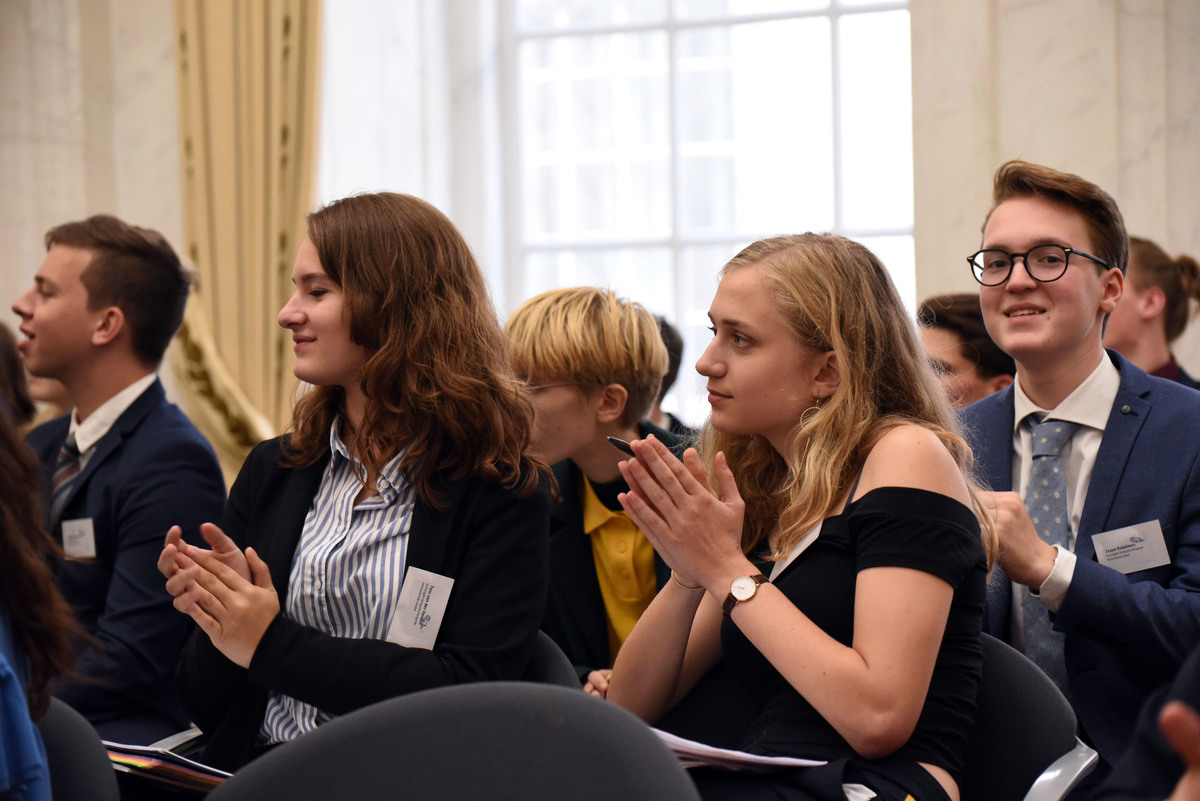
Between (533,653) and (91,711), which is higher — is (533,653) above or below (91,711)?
above

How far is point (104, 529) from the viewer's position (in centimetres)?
253

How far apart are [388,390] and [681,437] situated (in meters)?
0.79

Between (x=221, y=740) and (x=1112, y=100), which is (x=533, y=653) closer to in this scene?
(x=221, y=740)

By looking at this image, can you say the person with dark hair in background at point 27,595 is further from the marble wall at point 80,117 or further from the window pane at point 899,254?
the window pane at point 899,254

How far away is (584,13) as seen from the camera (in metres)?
4.98

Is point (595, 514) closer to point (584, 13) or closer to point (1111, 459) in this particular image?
point (1111, 459)

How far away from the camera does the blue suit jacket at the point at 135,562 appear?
2.33 meters

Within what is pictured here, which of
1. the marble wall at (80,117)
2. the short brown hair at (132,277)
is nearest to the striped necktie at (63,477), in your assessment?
the short brown hair at (132,277)

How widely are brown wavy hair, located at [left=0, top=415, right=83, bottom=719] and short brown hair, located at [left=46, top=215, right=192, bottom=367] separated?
1493 millimetres

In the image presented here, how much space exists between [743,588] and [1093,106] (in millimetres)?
3173

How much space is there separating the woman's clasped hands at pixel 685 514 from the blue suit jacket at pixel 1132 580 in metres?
0.66

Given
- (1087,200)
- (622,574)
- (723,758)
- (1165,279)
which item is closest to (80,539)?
(622,574)

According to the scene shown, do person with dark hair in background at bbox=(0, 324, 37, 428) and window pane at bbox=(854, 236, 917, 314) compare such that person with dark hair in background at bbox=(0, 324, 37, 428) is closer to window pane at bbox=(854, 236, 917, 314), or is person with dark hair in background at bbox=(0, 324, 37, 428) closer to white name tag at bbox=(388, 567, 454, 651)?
white name tag at bbox=(388, 567, 454, 651)

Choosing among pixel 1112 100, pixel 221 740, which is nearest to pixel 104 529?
pixel 221 740
